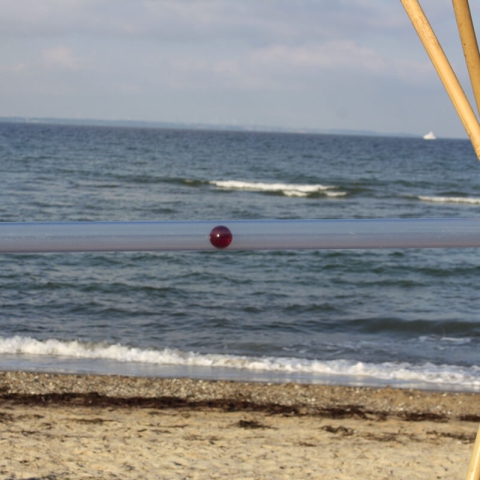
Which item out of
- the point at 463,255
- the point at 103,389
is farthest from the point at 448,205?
the point at 103,389

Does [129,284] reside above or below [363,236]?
below

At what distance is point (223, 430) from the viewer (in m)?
3.65

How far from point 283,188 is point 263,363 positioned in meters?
22.9

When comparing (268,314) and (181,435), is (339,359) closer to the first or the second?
(268,314)

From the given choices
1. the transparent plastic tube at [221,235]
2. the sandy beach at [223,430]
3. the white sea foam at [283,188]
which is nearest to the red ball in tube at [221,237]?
the transparent plastic tube at [221,235]

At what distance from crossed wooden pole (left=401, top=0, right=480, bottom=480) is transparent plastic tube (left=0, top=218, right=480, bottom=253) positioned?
31 cm

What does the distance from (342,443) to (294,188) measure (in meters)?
25.7

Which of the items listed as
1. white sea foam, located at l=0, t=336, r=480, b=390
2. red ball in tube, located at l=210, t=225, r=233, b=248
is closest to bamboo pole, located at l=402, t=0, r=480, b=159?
red ball in tube, located at l=210, t=225, r=233, b=248

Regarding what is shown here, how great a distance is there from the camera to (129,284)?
10.7 m

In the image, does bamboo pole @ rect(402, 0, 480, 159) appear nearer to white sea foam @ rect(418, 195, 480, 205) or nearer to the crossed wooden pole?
the crossed wooden pole

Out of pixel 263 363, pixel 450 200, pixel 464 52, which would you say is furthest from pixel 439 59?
pixel 450 200

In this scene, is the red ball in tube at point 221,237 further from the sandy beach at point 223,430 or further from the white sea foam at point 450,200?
the white sea foam at point 450,200

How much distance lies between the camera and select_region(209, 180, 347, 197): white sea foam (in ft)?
88.4

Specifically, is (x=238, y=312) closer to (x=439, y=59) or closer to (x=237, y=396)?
(x=237, y=396)
